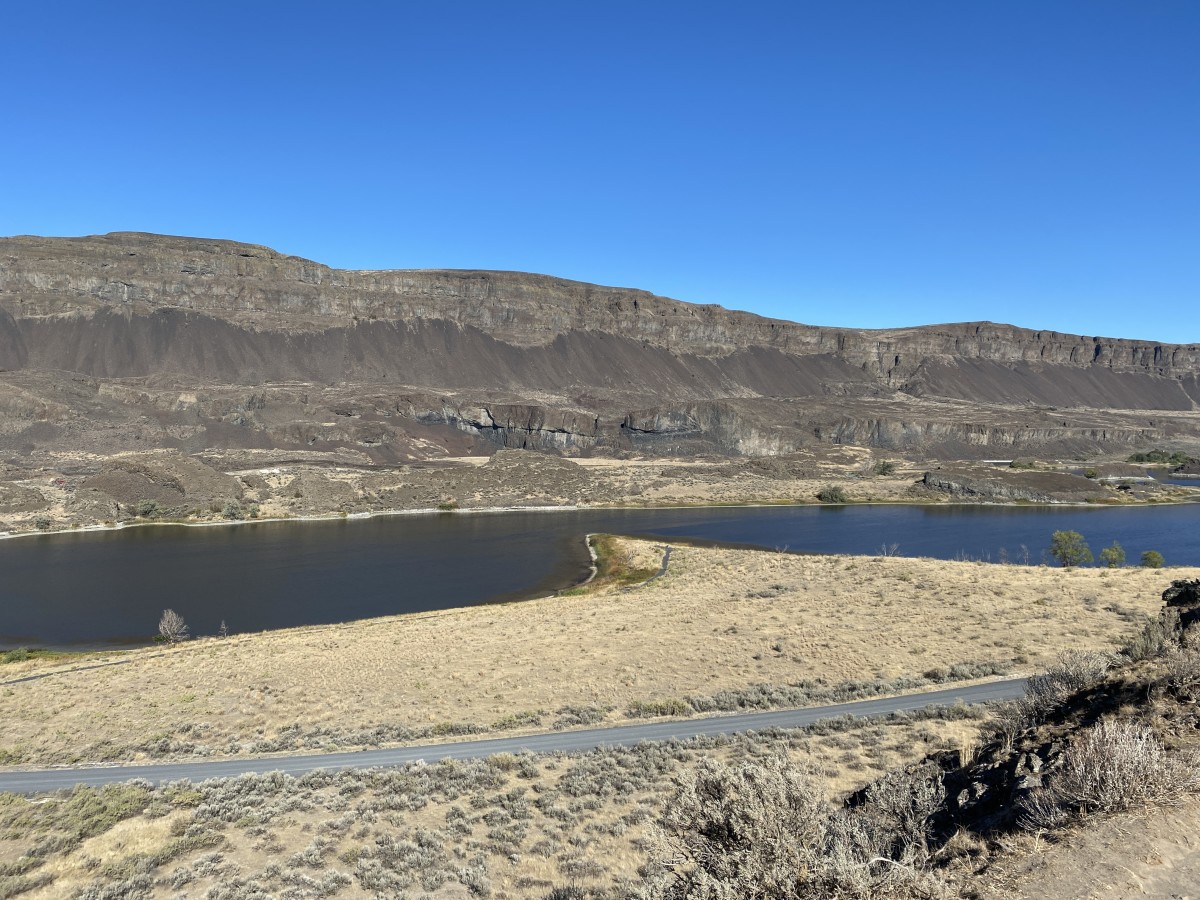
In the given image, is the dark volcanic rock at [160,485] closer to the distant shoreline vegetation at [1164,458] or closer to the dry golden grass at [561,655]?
the dry golden grass at [561,655]

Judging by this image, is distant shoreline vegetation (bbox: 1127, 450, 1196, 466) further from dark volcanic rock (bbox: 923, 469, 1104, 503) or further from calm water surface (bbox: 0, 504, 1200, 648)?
calm water surface (bbox: 0, 504, 1200, 648)

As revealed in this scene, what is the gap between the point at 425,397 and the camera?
132375 mm

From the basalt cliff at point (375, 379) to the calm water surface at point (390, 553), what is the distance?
4168 cm

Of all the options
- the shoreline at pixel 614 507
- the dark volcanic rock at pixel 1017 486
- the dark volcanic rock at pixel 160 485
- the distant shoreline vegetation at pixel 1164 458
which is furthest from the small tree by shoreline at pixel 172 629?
the distant shoreline vegetation at pixel 1164 458

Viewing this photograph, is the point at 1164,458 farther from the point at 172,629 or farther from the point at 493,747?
the point at 172,629

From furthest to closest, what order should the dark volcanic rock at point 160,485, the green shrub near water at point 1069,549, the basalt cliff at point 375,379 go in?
the basalt cliff at point 375,379 < the dark volcanic rock at point 160,485 < the green shrub near water at point 1069,549

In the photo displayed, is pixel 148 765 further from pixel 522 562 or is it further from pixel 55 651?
pixel 522 562

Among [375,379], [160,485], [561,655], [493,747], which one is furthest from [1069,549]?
[375,379]

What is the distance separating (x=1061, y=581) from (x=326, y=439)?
338 ft

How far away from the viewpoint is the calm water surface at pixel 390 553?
4431 centimetres

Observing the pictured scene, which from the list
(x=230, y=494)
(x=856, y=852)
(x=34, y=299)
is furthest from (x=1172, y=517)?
(x=34, y=299)

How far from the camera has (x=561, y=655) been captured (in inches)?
1101

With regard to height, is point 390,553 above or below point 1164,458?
below

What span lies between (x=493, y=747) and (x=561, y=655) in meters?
9.16
